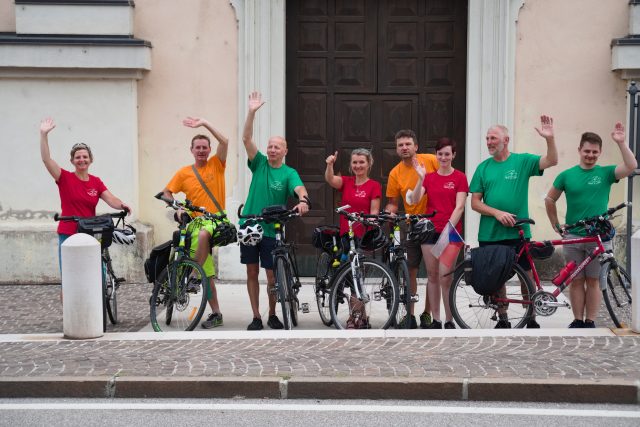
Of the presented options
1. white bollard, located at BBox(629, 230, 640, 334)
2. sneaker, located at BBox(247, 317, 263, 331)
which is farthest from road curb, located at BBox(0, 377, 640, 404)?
sneaker, located at BBox(247, 317, 263, 331)

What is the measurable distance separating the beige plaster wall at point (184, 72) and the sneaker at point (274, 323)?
3859 millimetres

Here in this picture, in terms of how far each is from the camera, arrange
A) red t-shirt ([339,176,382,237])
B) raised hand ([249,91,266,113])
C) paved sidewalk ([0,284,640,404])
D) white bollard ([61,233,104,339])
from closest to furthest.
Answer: paved sidewalk ([0,284,640,404]) < white bollard ([61,233,104,339]) < raised hand ([249,91,266,113]) < red t-shirt ([339,176,382,237])

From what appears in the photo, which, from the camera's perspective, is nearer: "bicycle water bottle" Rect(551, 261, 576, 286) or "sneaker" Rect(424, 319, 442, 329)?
"bicycle water bottle" Rect(551, 261, 576, 286)

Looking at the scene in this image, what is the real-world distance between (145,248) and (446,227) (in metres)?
4.80

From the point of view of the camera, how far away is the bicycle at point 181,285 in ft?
30.0

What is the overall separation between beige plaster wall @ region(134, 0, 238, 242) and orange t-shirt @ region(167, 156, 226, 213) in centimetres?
320

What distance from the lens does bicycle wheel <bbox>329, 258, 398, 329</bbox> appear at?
8.84 metres

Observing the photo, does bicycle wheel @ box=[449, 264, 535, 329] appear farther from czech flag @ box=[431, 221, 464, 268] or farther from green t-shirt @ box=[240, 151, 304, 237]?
green t-shirt @ box=[240, 151, 304, 237]

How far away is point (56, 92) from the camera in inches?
503

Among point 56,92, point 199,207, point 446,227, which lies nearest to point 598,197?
point 446,227

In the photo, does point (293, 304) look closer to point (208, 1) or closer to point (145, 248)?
point (145, 248)

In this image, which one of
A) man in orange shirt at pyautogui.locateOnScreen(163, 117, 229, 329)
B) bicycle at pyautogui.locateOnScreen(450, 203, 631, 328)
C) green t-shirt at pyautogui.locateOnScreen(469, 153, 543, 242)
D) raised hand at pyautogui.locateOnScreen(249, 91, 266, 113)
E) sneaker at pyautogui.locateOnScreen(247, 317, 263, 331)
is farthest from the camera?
man in orange shirt at pyautogui.locateOnScreen(163, 117, 229, 329)

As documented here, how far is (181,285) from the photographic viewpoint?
30.3 ft

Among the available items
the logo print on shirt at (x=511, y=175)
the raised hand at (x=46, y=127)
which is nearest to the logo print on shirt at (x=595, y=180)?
the logo print on shirt at (x=511, y=175)
